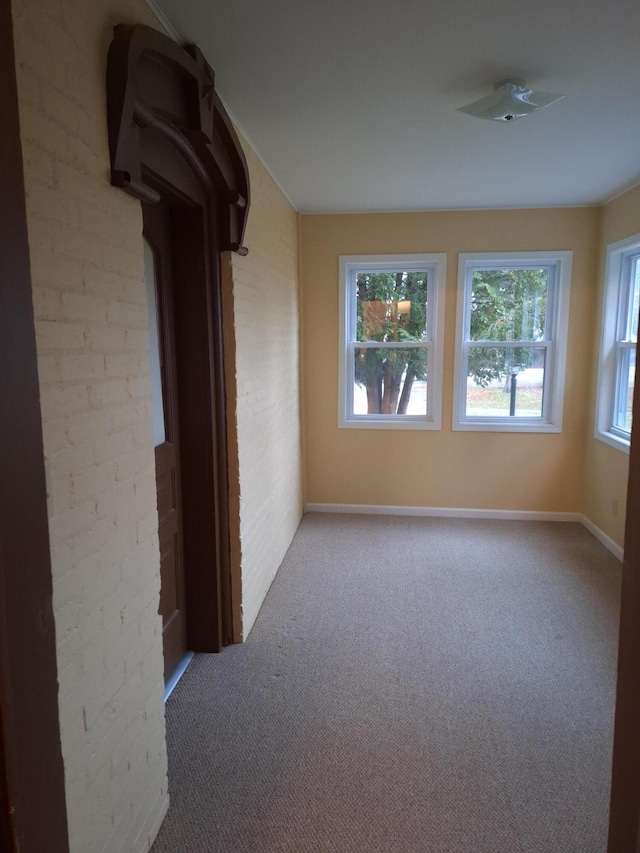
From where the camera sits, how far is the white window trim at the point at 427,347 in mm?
4453

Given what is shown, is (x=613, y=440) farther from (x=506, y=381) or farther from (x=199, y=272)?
(x=199, y=272)

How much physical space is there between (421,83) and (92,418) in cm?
187

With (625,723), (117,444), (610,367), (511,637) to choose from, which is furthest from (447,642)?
(610,367)

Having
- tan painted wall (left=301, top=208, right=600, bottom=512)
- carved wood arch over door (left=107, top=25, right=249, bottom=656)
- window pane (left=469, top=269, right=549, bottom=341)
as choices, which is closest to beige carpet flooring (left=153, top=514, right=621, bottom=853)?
carved wood arch over door (left=107, top=25, right=249, bottom=656)

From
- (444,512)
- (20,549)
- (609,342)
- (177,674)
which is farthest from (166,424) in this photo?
(609,342)

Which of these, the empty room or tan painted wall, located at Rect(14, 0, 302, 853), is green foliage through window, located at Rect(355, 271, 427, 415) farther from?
tan painted wall, located at Rect(14, 0, 302, 853)

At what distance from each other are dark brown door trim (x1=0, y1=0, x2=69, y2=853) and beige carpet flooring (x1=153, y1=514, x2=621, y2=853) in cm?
86

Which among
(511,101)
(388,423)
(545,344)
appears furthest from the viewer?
(388,423)

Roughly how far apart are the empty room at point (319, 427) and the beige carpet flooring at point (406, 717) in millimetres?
15

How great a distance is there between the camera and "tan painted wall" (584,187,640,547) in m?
3.74

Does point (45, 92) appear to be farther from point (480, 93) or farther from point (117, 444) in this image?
point (480, 93)

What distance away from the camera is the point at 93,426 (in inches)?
52.7

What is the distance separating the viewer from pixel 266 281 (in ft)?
10.8

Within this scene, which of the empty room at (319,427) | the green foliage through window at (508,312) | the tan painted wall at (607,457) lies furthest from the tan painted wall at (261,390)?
the tan painted wall at (607,457)
